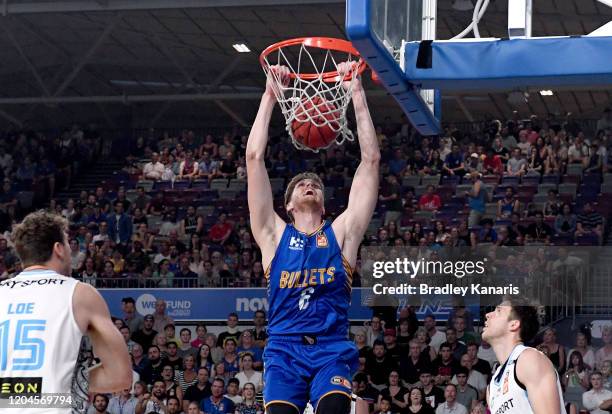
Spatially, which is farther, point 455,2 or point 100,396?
point 455,2

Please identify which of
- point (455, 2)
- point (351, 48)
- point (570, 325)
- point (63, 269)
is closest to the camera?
point (63, 269)

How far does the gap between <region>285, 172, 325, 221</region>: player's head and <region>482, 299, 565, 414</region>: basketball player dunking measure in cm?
141

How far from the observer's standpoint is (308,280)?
6.93m

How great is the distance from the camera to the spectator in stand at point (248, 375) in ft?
49.1

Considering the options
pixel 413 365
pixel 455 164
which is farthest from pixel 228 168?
pixel 413 365

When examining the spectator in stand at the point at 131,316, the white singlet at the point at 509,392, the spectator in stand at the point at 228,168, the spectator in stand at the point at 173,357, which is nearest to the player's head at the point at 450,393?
the spectator in stand at the point at 173,357

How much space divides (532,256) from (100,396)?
23.1 feet

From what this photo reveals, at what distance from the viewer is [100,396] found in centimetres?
1475

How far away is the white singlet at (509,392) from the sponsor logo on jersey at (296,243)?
61.2 inches

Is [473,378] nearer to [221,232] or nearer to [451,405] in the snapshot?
[451,405]

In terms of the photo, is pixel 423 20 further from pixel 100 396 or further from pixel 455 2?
pixel 455 2

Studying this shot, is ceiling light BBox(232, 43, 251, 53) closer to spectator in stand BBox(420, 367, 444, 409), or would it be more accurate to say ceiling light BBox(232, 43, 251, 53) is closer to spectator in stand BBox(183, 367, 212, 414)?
spectator in stand BBox(183, 367, 212, 414)

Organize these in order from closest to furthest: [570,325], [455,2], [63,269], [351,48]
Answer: [63,269]
[351,48]
[570,325]
[455,2]

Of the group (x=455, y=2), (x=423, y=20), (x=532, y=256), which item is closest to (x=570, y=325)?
(x=532, y=256)
